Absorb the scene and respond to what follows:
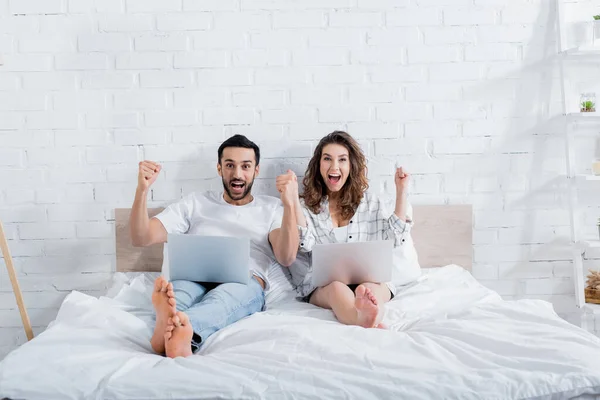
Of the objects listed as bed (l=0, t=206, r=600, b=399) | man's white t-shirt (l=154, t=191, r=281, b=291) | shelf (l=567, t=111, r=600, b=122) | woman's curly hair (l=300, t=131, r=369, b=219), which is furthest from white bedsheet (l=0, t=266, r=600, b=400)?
shelf (l=567, t=111, r=600, b=122)

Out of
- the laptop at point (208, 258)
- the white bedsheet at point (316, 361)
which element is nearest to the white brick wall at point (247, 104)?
the laptop at point (208, 258)

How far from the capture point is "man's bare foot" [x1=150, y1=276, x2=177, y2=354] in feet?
5.06

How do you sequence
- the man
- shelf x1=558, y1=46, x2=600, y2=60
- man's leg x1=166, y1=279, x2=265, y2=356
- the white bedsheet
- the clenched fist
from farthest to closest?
shelf x1=558, y1=46, x2=600, y2=60 → the clenched fist → the man → man's leg x1=166, y1=279, x2=265, y2=356 → the white bedsheet

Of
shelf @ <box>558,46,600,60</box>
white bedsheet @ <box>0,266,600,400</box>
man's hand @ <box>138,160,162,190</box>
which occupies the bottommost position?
white bedsheet @ <box>0,266,600,400</box>

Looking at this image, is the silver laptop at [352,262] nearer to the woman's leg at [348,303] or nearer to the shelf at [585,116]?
the woman's leg at [348,303]

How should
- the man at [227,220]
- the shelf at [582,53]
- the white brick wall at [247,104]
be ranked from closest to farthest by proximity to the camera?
1. the man at [227,220]
2. the shelf at [582,53]
3. the white brick wall at [247,104]

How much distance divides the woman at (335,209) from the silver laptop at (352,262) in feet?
0.23

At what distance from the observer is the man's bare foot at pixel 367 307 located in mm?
1704

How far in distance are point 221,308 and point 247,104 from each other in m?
1.04

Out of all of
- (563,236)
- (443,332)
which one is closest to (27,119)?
(443,332)

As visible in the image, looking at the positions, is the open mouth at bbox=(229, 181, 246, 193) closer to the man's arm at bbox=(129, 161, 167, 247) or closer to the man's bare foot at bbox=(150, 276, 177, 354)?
the man's arm at bbox=(129, 161, 167, 247)

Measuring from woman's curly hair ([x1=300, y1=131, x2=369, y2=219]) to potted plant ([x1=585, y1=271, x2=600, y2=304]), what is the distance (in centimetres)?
105

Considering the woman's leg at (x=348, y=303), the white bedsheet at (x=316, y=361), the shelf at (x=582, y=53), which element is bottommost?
the white bedsheet at (x=316, y=361)

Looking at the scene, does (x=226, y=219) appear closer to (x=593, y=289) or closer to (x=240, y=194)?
(x=240, y=194)
